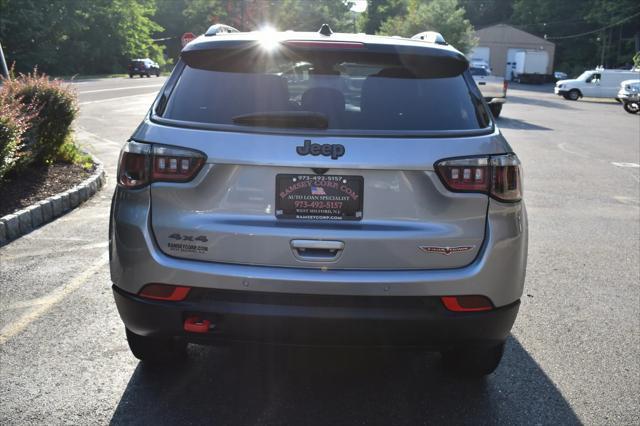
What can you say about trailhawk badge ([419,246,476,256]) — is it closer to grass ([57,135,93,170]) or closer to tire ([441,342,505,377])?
tire ([441,342,505,377])

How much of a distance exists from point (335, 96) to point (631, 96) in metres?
30.0

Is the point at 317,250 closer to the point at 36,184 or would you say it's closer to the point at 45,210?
the point at 45,210

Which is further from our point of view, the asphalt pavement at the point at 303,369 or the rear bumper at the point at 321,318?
the asphalt pavement at the point at 303,369

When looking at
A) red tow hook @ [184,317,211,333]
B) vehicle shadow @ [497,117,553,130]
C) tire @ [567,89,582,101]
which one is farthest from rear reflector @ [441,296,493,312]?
tire @ [567,89,582,101]

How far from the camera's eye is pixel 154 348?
3.40 m

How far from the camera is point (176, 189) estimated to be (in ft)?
9.30

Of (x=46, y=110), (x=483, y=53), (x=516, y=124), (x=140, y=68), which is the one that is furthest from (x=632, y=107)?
(x=483, y=53)

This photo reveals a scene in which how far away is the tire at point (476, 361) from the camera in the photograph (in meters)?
3.37

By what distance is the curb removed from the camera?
618 cm

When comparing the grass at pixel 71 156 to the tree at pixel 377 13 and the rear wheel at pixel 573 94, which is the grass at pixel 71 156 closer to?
the rear wheel at pixel 573 94

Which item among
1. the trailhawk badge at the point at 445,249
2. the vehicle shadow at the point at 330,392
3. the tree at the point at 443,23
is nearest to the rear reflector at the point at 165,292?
the vehicle shadow at the point at 330,392

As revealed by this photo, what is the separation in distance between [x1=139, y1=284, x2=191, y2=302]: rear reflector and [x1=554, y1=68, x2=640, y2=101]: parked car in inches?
1599

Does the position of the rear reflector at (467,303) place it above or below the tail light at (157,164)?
below

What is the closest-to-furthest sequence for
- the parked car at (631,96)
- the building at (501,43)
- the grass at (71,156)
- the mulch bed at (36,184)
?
the mulch bed at (36,184) → the grass at (71,156) → the parked car at (631,96) → the building at (501,43)
